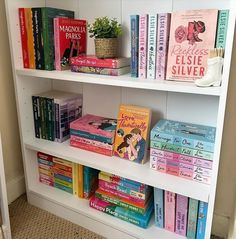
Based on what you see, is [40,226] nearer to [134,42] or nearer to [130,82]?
[130,82]

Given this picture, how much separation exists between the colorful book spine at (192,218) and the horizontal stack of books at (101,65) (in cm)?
59

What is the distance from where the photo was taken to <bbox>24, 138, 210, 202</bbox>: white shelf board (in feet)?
3.09

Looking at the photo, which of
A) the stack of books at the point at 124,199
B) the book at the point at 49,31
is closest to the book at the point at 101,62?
the book at the point at 49,31

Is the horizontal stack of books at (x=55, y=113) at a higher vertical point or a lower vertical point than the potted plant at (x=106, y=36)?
lower

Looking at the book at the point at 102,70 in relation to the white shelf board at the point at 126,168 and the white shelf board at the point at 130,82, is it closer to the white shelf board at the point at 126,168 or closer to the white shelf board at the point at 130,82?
the white shelf board at the point at 130,82

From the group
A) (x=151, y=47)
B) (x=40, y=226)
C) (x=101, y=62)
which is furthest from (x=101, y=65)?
(x=40, y=226)

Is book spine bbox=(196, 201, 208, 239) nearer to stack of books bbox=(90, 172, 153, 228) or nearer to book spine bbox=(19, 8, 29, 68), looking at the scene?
stack of books bbox=(90, 172, 153, 228)

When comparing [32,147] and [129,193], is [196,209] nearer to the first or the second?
[129,193]

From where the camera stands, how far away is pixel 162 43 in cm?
93

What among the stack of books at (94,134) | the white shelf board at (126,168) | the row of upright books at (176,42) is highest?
the row of upright books at (176,42)

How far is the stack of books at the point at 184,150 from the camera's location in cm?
95

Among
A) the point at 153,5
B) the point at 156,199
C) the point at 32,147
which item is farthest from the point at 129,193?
the point at 153,5

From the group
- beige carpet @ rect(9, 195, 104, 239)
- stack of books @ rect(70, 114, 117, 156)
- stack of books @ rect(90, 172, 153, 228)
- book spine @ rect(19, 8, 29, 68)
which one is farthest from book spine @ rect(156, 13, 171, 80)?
beige carpet @ rect(9, 195, 104, 239)

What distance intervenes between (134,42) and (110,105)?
392 millimetres
